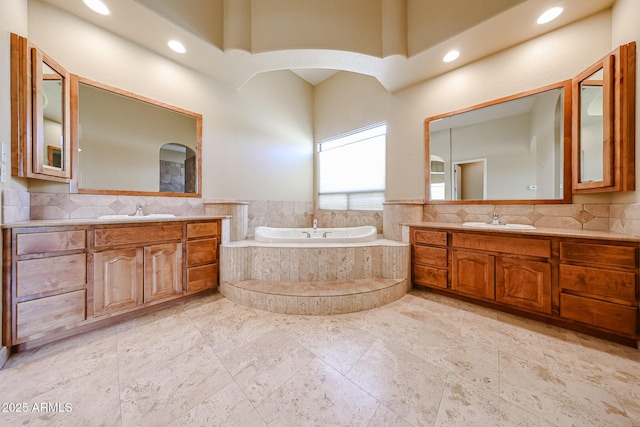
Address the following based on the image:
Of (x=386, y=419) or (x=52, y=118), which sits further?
(x=52, y=118)

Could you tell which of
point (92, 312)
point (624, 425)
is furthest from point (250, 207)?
point (624, 425)

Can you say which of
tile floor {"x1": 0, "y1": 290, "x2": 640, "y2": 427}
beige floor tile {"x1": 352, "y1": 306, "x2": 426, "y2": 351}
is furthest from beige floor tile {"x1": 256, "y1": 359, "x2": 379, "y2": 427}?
beige floor tile {"x1": 352, "y1": 306, "x2": 426, "y2": 351}

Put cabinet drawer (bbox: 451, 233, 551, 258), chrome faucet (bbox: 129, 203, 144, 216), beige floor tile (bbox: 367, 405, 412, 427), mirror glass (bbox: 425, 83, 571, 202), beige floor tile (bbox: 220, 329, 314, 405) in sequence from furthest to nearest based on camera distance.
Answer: chrome faucet (bbox: 129, 203, 144, 216) → mirror glass (bbox: 425, 83, 571, 202) → cabinet drawer (bbox: 451, 233, 551, 258) → beige floor tile (bbox: 220, 329, 314, 405) → beige floor tile (bbox: 367, 405, 412, 427)

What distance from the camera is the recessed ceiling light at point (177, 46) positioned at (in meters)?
2.37

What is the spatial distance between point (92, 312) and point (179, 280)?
61 cm

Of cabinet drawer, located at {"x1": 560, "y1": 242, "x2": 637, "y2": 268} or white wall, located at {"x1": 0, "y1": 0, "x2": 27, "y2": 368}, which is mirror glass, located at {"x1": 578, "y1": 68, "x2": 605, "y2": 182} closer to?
cabinet drawer, located at {"x1": 560, "y1": 242, "x2": 637, "y2": 268}

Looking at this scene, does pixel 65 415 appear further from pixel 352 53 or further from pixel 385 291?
pixel 352 53

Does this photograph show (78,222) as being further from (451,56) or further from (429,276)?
(451,56)

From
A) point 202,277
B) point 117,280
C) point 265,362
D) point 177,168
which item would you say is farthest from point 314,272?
point 177,168

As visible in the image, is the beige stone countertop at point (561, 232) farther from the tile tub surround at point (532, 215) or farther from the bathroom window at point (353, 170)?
the bathroom window at point (353, 170)

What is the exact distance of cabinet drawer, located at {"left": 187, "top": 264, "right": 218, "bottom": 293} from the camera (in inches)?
89.3

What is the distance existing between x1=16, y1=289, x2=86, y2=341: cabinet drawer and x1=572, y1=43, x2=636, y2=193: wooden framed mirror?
422 centimetres

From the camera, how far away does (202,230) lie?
7.78ft

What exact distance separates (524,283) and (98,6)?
4.47m
